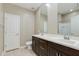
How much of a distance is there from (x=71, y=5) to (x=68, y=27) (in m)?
0.61

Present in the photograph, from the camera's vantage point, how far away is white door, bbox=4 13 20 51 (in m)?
3.22

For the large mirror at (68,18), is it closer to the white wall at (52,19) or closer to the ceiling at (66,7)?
the ceiling at (66,7)

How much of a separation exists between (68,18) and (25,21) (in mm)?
2703

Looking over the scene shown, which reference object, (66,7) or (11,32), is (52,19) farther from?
(11,32)

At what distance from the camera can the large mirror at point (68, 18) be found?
68.7 inches

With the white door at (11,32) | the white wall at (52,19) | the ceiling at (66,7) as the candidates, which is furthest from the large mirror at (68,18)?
the white door at (11,32)

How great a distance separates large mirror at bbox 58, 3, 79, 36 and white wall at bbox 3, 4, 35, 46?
91.2 inches

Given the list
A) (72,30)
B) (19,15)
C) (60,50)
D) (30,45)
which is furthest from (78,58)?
(19,15)

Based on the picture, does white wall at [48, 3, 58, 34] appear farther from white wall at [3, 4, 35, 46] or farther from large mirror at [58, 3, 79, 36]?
white wall at [3, 4, 35, 46]

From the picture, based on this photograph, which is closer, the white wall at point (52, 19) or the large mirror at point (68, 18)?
the large mirror at point (68, 18)

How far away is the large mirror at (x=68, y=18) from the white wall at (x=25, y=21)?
2317 millimetres

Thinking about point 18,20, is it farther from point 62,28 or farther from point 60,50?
point 60,50

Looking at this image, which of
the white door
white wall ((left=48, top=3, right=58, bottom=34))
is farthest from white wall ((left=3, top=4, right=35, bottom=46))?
white wall ((left=48, top=3, right=58, bottom=34))

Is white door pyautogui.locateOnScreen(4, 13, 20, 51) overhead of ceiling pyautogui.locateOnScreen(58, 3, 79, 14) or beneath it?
beneath
